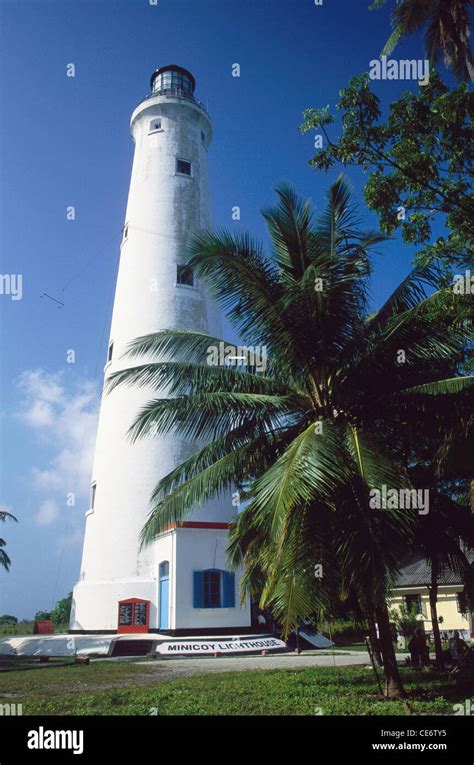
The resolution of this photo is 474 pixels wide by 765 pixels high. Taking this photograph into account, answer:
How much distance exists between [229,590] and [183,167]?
56.8ft

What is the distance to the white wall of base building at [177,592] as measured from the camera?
20.5 meters

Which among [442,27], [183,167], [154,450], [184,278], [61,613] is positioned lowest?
[61,613]

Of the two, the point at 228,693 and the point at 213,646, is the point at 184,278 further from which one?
the point at 228,693

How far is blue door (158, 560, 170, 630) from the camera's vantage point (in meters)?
20.8

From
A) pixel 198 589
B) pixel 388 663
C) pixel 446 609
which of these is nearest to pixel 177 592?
pixel 198 589

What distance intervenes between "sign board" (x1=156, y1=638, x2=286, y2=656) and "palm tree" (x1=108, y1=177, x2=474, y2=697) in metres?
7.69

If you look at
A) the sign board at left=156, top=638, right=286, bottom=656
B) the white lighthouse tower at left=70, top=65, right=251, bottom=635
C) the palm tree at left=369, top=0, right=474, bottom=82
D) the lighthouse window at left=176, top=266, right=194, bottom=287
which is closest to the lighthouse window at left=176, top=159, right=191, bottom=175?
the white lighthouse tower at left=70, top=65, right=251, bottom=635

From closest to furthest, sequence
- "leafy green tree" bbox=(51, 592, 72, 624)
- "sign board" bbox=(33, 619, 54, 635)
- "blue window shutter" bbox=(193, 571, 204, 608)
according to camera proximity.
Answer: "blue window shutter" bbox=(193, 571, 204, 608), "sign board" bbox=(33, 619, 54, 635), "leafy green tree" bbox=(51, 592, 72, 624)

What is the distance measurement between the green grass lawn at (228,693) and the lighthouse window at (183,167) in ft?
64.4

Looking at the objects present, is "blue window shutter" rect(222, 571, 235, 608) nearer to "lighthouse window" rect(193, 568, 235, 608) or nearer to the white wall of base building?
"lighthouse window" rect(193, 568, 235, 608)

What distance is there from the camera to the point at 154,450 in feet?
74.1

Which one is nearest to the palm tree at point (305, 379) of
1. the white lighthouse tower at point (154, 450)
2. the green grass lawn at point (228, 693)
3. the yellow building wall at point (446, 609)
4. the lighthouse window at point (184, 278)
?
the green grass lawn at point (228, 693)

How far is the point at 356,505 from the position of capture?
9445 millimetres
